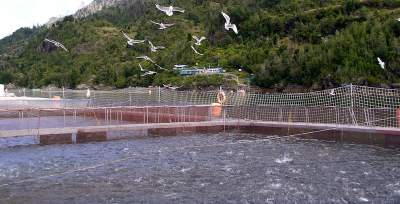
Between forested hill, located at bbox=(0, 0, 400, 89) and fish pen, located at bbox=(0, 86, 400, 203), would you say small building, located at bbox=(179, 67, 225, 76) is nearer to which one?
forested hill, located at bbox=(0, 0, 400, 89)

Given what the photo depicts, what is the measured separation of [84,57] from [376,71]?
3613 inches

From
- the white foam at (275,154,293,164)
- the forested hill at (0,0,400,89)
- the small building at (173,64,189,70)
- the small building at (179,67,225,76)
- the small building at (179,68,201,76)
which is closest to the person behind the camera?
the white foam at (275,154,293,164)

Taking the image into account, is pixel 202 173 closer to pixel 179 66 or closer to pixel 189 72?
pixel 189 72

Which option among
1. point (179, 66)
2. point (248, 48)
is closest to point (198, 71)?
point (179, 66)

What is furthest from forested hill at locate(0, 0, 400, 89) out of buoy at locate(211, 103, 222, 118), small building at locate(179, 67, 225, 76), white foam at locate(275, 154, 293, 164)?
white foam at locate(275, 154, 293, 164)

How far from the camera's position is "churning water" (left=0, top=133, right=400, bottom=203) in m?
18.6

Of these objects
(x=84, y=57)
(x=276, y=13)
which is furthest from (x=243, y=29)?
(x=84, y=57)

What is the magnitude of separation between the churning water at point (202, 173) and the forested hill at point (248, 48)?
153 feet

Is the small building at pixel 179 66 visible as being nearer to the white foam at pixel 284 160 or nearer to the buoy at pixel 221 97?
the buoy at pixel 221 97

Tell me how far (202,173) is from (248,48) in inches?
3282

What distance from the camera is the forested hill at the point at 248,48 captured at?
257 ft

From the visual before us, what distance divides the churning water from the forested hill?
4658cm

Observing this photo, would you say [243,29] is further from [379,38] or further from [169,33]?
[379,38]

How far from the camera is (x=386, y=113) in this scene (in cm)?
3497
